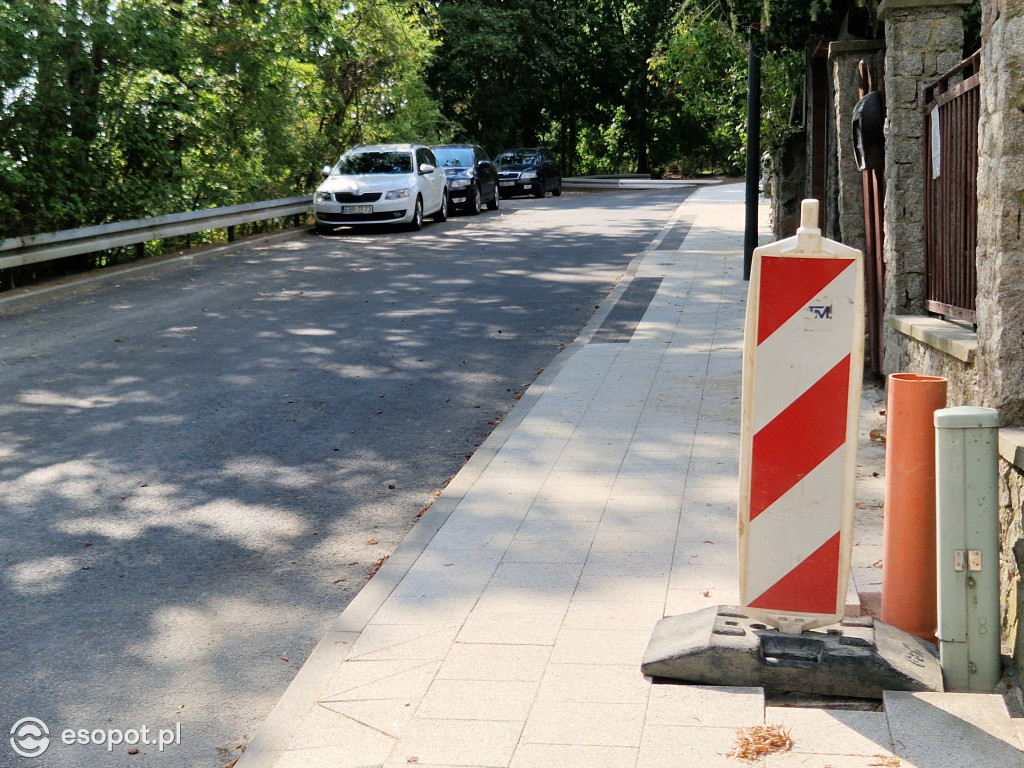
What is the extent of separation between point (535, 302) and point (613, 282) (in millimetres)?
2153

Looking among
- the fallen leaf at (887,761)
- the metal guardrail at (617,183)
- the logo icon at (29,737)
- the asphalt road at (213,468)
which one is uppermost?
the metal guardrail at (617,183)

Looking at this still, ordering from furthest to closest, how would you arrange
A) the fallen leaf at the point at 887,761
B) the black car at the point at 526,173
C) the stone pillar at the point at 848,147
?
the black car at the point at 526,173, the stone pillar at the point at 848,147, the fallen leaf at the point at 887,761

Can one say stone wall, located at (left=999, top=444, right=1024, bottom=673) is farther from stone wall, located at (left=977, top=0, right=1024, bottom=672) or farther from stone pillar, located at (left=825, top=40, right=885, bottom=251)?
stone pillar, located at (left=825, top=40, right=885, bottom=251)

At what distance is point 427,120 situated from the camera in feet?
112

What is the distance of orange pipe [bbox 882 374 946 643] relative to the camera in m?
4.09

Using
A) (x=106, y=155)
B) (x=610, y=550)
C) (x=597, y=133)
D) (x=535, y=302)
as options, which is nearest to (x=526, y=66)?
(x=597, y=133)

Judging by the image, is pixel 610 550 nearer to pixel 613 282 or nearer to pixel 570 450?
pixel 570 450

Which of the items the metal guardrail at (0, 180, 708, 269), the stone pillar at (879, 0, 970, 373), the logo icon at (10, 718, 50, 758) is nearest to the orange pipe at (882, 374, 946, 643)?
the logo icon at (10, 718, 50, 758)

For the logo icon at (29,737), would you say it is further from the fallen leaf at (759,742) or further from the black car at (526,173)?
the black car at (526,173)

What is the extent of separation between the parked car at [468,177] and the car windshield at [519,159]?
7.03 meters

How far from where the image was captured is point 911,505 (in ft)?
13.6

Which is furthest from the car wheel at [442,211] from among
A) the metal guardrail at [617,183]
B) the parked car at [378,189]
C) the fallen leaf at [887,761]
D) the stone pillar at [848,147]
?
the fallen leaf at [887,761]

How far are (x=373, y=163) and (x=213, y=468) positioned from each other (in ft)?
A: 58.6

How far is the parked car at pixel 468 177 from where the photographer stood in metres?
27.9
